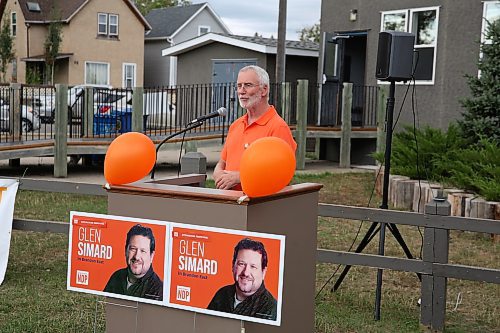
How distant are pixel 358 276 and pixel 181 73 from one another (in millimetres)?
19743

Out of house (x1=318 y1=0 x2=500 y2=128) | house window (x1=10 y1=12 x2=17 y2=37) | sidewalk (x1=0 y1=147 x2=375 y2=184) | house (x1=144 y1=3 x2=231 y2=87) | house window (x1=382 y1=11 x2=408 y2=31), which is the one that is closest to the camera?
sidewalk (x1=0 y1=147 x2=375 y2=184)

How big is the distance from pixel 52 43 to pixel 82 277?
124 feet

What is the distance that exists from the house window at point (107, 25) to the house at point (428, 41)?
2605 centimetres

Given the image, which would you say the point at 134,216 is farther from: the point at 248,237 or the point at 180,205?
the point at 248,237

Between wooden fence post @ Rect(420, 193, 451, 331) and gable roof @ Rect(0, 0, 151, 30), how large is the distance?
38.3 metres

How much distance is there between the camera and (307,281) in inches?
159

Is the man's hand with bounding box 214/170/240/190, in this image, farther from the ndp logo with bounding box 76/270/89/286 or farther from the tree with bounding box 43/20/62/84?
the tree with bounding box 43/20/62/84

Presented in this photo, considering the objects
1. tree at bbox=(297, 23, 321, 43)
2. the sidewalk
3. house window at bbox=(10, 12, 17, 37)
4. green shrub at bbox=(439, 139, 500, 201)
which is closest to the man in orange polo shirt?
green shrub at bbox=(439, 139, 500, 201)

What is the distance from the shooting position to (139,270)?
148 inches

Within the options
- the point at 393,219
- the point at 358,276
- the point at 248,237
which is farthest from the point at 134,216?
the point at 358,276

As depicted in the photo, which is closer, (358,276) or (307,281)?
(307,281)

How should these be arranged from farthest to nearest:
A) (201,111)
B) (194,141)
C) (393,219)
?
(201,111)
(194,141)
(393,219)

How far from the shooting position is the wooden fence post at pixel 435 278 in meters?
5.62

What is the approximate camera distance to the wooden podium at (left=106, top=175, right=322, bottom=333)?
11.6 ft
